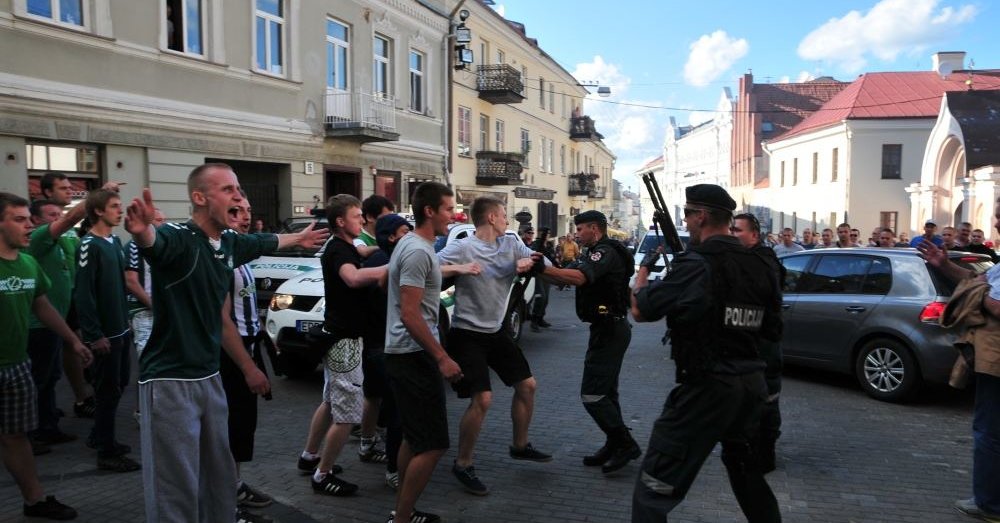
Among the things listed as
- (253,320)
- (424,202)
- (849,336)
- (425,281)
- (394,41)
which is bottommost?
(849,336)

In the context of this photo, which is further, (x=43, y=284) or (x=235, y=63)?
(x=235, y=63)

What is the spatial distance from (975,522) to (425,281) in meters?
3.77

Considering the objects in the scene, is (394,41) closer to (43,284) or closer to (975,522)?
(43,284)

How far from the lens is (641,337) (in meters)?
11.7

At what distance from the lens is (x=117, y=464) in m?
4.86

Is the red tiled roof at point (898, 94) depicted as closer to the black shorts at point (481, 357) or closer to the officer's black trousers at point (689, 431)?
the black shorts at point (481, 357)

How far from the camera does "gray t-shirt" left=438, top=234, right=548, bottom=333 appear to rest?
459 cm

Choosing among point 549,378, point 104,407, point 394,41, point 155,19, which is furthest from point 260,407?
point 394,41

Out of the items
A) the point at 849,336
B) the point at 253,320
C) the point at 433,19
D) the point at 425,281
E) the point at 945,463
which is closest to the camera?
the point at 425,281

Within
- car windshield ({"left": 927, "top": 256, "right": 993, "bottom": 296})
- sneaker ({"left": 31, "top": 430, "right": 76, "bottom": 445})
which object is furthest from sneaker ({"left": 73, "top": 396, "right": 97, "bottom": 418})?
car windshield ({"left": 927, "top": 256, "right": 993, "bottom": 296})

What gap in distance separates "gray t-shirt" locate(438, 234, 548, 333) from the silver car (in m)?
4.71

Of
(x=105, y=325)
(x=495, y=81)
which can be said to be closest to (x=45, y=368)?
(x=105, y=325)

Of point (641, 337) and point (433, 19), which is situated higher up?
point (433, 19)

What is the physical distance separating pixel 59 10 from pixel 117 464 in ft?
30.1
